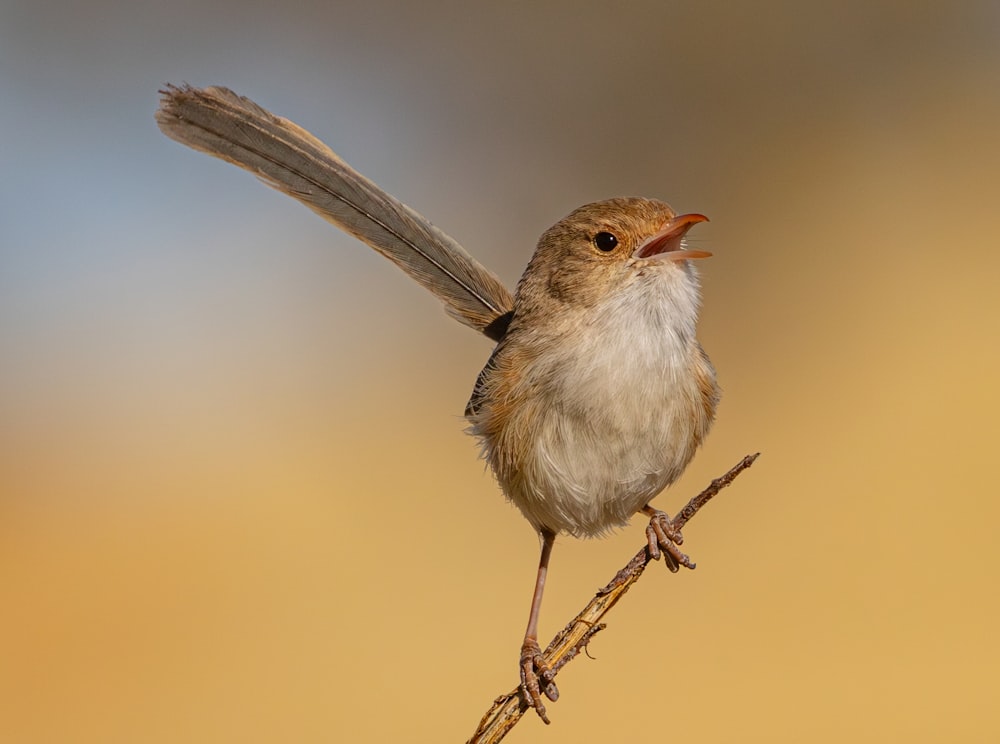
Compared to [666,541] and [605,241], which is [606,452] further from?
[605,241]

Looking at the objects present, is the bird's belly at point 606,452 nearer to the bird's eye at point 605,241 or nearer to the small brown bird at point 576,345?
the small brown bird at point 576,345

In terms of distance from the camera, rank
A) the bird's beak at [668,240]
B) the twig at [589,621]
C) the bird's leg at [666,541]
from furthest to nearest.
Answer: the bird's beak at [668,240]
the bird's leg at [666,541]
the twig at [589,621]

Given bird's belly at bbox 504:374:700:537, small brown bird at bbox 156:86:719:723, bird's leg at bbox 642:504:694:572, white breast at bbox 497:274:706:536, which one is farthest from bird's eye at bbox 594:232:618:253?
bird's leg at bbox 642:504:694:572

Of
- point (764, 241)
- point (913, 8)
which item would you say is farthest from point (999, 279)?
point (913, 8)

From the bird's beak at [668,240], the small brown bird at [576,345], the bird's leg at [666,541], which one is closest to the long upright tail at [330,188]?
the small brown bird at [576,345]

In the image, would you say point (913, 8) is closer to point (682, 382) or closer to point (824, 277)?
point (824, 277)

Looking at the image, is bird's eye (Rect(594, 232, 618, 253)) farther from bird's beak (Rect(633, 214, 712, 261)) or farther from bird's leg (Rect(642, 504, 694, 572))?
bird's leg (Rect(642, 504, 694, 572))

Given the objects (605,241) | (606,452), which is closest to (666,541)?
(606,452)
